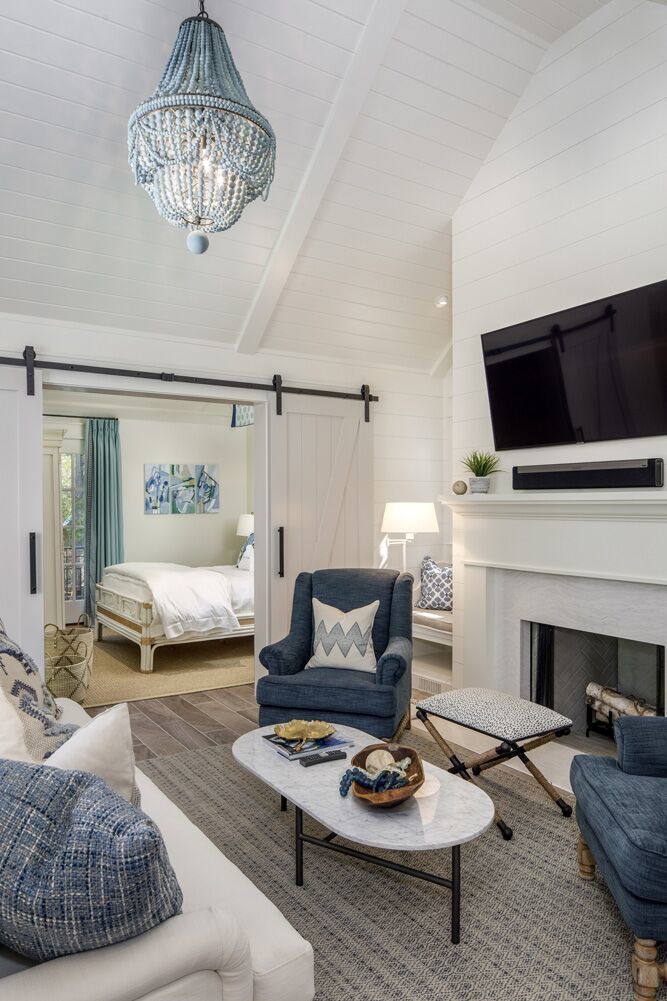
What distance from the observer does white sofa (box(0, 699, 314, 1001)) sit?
1029 millimetres

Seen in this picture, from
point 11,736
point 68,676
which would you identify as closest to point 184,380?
point 68,676

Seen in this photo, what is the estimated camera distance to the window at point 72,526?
772 cm

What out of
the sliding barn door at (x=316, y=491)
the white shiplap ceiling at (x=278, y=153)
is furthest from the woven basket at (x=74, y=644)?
the white shiplap ceiling at (x=278, y=153)

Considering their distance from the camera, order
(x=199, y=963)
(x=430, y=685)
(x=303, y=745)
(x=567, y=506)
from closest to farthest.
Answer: (x=199, y=963), (x=303, y=745), (x=567, y=506), (x=430, y=685)

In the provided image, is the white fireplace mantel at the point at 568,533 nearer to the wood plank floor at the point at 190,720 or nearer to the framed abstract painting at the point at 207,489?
the wood plank floor at the point at 190,720

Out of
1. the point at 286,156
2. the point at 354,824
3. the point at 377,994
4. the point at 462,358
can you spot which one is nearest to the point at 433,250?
the point at 462,358

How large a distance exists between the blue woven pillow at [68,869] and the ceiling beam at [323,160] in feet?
11.6

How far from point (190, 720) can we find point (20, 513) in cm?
164

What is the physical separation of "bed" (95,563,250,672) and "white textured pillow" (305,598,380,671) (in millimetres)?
2165

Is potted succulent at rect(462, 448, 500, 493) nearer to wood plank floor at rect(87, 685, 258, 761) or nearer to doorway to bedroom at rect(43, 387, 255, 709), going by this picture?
wood plank floor at rect(87, 685, 258, 761)

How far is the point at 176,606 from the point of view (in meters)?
5.61

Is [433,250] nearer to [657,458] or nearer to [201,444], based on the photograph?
[657,458]

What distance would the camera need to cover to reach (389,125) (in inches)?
150

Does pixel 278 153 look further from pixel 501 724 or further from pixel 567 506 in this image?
pixel 501 724
